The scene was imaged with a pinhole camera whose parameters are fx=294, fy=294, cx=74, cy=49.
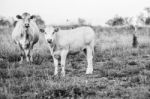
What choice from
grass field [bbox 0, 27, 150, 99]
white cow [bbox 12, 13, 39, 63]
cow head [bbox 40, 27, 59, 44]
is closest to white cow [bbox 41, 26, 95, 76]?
cow head [bbox 40, 27, 59, 44]

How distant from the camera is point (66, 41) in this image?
838cm

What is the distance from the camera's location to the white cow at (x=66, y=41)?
7.97 m

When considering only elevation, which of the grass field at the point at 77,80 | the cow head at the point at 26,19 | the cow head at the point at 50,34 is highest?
the cow head at the point at 26,19

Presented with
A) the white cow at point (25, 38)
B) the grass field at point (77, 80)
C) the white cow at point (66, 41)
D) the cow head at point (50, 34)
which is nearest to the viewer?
the grass field at point (77, 80)

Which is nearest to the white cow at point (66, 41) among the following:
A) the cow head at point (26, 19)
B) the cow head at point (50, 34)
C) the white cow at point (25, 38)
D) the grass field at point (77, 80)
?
the cow head at point (50, 34)

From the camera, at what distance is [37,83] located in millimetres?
6727

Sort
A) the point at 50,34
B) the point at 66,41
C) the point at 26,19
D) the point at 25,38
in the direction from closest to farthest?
the point at 50,34 < the point at 66,41 < the point at 26,19 < the point at 25,38

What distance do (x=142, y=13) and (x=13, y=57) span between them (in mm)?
48493

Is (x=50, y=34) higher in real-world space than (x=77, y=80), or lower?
higher

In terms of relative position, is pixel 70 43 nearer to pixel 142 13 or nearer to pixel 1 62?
pixel 1 62

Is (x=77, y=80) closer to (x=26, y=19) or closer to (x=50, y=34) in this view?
(x=50, y=34)

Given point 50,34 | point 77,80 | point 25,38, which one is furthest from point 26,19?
point 77,80

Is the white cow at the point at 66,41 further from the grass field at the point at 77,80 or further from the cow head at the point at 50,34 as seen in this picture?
the grass field at the point at 77,80

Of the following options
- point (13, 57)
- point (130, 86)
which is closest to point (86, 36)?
point (130, 86)
